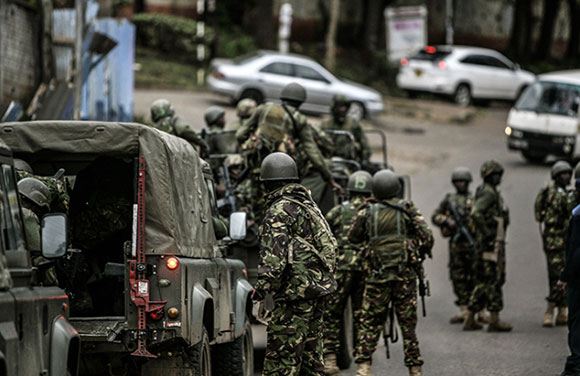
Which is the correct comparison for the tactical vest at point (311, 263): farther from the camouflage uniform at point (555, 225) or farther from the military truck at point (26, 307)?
the camouflage uniform at point (555, 225)

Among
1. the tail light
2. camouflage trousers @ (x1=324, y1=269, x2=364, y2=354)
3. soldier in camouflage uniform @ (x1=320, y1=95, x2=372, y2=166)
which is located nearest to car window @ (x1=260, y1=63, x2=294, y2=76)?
soldier in camouflage uniform @ (x1=320, y1=95, x2=372, y2=166)

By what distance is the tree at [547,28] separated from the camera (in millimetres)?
51656

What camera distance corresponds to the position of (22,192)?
10.4 meters

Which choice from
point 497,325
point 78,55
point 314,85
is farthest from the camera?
point 314,85

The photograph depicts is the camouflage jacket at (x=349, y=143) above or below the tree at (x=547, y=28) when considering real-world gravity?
Result: above

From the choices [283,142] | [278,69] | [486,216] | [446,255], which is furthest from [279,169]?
[278,69]

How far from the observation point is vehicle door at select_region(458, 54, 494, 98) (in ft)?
138

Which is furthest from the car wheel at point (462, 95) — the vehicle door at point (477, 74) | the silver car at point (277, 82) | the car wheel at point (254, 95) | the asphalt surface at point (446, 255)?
the car wheel at point (254, 95)

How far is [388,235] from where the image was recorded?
44.9ft

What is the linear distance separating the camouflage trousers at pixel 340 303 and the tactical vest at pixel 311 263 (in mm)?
3403

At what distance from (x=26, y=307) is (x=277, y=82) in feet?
89.7

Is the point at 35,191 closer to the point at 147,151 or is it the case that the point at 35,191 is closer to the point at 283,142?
the point at 147,151

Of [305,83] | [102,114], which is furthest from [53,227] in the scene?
[305,83]

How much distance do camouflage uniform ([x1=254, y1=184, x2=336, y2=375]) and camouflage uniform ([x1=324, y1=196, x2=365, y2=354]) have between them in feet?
10.6
